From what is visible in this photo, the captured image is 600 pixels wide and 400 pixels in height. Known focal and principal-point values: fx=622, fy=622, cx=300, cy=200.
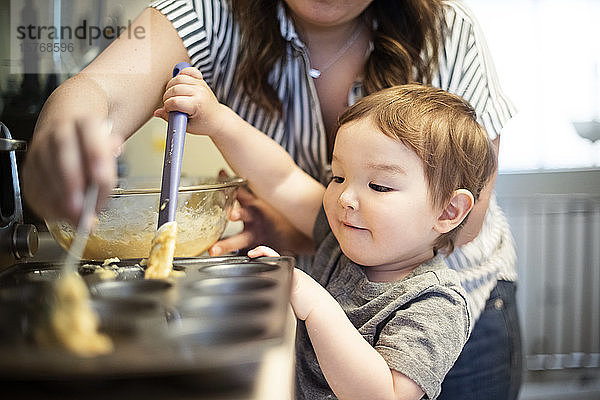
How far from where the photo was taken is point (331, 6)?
0.59 metres

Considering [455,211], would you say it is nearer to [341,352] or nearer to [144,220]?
[341,352]

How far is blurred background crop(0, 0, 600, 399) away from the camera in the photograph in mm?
469

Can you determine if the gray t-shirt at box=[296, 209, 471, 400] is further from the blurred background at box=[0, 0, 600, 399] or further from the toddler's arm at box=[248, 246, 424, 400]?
the blurred background at box=[0, 0, 600, 399]

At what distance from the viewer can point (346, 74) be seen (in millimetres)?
663

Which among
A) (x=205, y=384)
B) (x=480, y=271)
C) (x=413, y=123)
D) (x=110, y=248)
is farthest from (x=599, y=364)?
(x=205, y=384)

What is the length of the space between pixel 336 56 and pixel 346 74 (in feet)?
0.07

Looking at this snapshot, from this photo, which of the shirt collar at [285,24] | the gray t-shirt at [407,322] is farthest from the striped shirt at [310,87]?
the gray t-shirt at [407,322]

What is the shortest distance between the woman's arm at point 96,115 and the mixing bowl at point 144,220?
0.15ft

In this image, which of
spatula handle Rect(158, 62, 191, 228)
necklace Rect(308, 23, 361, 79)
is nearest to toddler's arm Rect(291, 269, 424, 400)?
spatula handle Rect(158, 62, 191, 228)

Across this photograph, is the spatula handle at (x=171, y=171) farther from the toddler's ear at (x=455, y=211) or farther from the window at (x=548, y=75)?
the window at (x=548, y=75)

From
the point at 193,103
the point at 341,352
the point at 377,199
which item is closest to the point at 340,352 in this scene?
the point at 341,352

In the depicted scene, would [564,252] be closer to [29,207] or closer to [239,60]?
[239,60]

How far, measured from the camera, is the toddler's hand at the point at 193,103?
20.5 inches

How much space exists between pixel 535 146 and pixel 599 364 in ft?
1.63
